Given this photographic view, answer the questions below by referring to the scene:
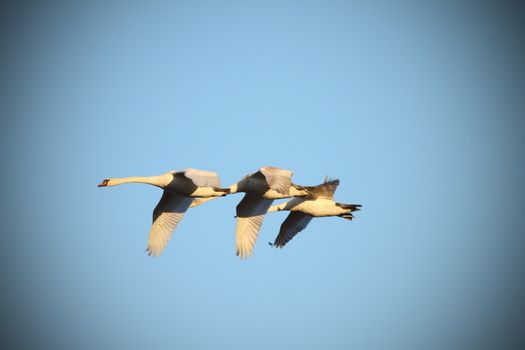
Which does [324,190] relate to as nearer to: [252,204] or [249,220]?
[252,204]

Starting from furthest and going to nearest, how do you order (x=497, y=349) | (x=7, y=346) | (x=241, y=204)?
(x=497, y=349) → (x=7, y=346) → (x=241, y=204)

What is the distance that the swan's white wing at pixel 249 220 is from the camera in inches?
1314

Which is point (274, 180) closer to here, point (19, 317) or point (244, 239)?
point (244, 239)

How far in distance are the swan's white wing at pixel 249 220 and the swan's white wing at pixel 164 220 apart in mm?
2382

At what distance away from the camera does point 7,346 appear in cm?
16838

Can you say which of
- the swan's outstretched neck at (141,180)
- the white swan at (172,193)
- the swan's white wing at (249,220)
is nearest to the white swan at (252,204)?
the swan's white wing at (249,220)

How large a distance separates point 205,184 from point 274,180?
2582 millimetres

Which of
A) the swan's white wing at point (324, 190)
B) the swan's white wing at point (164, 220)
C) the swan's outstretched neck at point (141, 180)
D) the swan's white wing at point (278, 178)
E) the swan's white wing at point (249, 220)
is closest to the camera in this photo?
the swan's white wing at point (278, 178)

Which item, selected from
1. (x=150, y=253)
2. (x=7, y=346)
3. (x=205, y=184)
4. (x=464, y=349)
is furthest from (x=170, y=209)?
(x=464, y=349)

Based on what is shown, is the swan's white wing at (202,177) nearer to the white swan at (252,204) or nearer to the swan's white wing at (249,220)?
the white swan at (252,204)

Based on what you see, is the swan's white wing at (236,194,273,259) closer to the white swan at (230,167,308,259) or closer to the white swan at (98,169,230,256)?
the white swan at (230,167,308,259)

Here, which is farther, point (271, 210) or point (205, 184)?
point (271, 210)

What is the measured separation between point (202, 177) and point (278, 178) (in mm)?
2860

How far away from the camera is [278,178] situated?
98.4 ft
